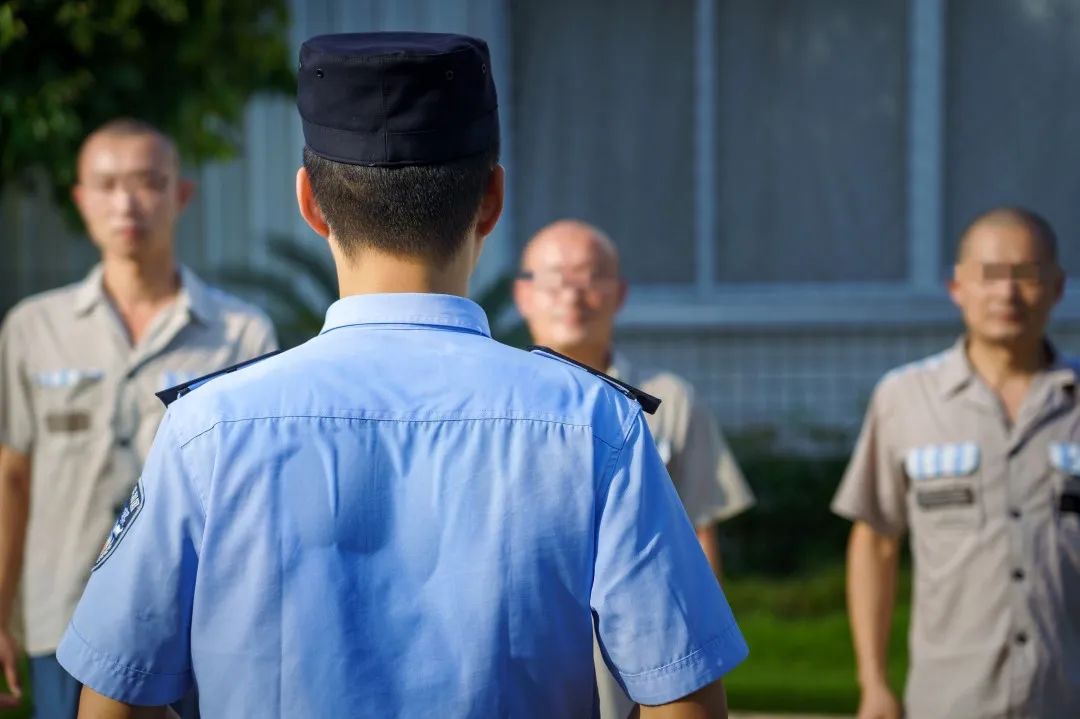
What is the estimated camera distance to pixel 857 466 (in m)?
3.84

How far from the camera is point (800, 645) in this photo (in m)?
6.76

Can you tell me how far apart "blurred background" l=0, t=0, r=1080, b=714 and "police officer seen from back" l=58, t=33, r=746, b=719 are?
6.98 metres

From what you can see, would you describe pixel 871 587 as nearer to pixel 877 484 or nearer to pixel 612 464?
pixel 877 484

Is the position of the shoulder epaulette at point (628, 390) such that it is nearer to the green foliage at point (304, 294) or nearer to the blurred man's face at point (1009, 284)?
the blurred man's face at point (1009, 284)

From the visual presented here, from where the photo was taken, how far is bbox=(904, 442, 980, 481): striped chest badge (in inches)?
143

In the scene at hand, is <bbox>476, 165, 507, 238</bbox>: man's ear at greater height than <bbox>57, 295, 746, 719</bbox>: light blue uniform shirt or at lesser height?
greater

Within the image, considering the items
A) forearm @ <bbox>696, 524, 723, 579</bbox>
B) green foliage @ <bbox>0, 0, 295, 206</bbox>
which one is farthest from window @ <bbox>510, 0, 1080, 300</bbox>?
forearm @ <bbox>696, 524, 723, 579</bbox>

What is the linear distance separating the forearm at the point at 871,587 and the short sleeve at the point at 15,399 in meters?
2.19

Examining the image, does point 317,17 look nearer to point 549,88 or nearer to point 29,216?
point 549,88

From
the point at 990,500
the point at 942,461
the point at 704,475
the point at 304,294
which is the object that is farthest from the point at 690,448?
the point at 304,294

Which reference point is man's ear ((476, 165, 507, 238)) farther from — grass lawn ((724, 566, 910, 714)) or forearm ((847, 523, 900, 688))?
grass lawn ((724, 566, 910, 714))

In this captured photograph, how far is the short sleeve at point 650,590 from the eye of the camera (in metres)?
1.60

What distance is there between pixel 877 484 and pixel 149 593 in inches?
101

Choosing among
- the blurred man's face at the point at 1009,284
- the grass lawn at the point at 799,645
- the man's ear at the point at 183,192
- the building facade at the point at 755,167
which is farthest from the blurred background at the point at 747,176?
the blurred man's face at the point at 1009,284
